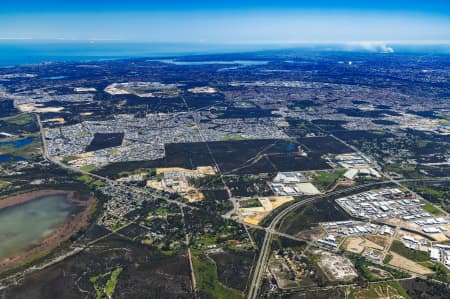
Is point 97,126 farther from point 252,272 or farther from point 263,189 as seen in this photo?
point 252,272

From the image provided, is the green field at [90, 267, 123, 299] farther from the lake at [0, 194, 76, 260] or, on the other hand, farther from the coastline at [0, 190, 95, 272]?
the lake at [0, 194, 76, 260]

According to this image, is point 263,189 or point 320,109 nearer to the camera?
point 263,189

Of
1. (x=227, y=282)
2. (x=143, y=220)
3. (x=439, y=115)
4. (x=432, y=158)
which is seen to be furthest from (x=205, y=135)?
(x=439, y=115)

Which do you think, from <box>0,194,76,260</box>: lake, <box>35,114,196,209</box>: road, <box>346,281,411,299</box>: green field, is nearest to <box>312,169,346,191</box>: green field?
<box>35,114,196,209</box>: road

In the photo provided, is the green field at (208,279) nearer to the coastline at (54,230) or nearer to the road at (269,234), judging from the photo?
the road at (269,234)

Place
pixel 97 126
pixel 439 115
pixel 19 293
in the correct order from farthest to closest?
pixel 439 115, pixel 97 126, pixel 19 293
